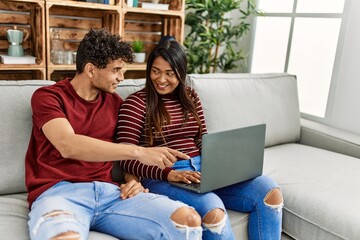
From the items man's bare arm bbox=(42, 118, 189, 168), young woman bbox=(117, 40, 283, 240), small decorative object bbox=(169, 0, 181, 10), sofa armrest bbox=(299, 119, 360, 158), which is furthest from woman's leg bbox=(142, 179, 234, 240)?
small decorative object bbox=(169, 0, 181, 10)

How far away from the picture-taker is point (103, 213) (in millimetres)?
1217

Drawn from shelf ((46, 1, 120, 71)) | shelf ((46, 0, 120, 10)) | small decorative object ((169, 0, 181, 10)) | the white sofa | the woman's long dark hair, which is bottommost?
the white sofa

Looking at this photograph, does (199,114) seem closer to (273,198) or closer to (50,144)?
(273,198)

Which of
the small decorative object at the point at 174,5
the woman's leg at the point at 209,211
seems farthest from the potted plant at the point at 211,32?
the woman's leg at the point at 209,211

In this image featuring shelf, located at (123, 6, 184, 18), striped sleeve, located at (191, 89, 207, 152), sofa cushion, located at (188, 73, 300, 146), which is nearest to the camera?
striped sleeve, located at (191, 89, 207, 152)

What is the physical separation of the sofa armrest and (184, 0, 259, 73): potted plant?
3.30 feet

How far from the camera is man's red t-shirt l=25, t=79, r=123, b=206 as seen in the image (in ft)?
4.16

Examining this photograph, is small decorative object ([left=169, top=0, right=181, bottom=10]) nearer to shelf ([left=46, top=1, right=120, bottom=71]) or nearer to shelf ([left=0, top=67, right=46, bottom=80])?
shelf ([left=46, top=1, right=120, bottom=71])

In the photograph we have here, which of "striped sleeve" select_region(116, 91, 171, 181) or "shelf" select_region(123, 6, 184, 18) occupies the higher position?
"shelf" select_region(123, 6, 184, 18)

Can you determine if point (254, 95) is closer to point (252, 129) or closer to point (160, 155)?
point (252, 129)

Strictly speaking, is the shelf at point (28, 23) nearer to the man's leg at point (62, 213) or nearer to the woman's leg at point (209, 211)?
the man's leg at point (62, 213)

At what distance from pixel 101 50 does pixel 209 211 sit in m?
0.71

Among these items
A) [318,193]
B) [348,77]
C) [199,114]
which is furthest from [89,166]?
[348,77]

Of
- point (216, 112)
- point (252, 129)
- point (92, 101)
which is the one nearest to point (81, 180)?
point (92, 101)
